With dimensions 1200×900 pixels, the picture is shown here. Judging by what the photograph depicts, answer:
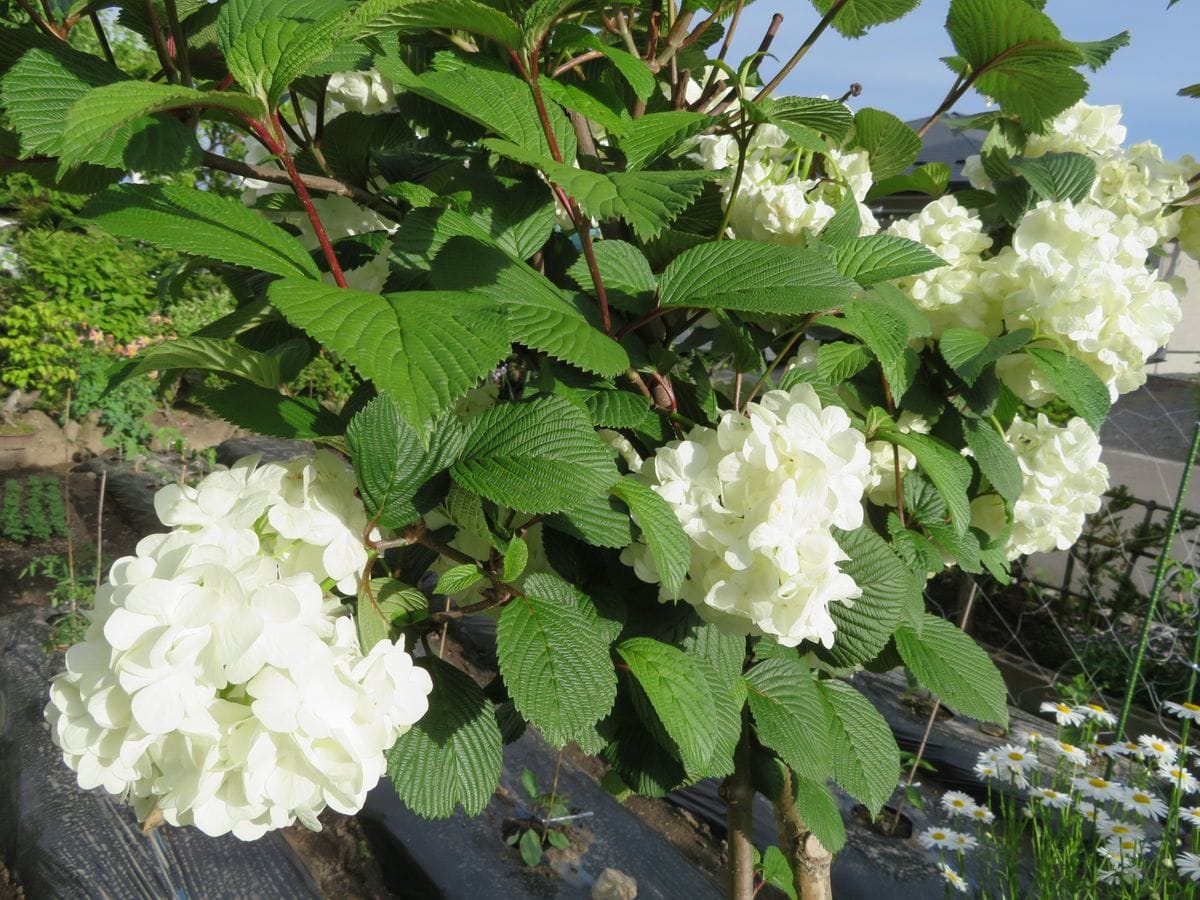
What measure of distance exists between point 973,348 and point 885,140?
299 millimetres

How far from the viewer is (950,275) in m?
0.90

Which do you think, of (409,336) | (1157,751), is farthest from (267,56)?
(1157,751)

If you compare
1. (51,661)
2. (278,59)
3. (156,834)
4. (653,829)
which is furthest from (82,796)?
(278,59)

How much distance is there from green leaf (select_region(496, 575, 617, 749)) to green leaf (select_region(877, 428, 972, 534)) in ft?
1.16

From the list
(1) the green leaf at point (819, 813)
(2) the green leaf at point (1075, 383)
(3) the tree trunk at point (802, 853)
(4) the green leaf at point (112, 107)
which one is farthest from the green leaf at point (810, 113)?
(3) the tree trunk at point (802, 853)

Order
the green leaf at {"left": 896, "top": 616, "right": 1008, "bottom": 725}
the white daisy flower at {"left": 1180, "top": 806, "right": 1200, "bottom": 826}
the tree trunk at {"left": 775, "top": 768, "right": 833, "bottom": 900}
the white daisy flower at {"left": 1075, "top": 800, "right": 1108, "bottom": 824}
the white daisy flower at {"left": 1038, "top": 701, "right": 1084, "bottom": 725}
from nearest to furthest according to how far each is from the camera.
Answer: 1. the green leaf at {"left": 896, "top": 616, "right": 1008, "bottom": 725}
2. the tree trunk at {"left": 775, "top": 768, "right": 833, "bottom": 900}
3. the white daisy flower at {"left": 1180, "top": 806, "right": 1200, "bottom": 826}
4. the white daisy flower at {"left": 1075, "top": 800, "right": 1108, "bottom": 824}
5. the white daisy flower at {"left": 1038, "top": 701, "right": 1084, "bottom": 725}

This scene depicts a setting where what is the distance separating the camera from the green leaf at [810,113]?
26.8 inches

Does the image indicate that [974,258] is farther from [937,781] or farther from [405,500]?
[937,781]

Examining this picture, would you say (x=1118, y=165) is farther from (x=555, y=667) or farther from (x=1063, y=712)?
(x=1063, y=712)

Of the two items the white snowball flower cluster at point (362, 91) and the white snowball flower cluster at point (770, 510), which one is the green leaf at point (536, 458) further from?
the white snowball flower cluster at point (362, 91)

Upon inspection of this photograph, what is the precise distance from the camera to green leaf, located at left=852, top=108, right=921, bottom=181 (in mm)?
924

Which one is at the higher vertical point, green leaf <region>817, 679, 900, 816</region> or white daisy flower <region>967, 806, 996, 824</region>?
green leaf <region>817, 679, 900, 816</region>

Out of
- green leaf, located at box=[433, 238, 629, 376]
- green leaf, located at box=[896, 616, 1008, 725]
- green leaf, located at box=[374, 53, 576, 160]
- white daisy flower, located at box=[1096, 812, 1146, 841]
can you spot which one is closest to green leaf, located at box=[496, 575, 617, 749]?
green leaf, located at box=[433, 238, 629, 376]

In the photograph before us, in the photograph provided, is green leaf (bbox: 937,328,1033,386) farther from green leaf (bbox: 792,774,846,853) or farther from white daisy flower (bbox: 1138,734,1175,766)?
white daisy flower (bbox: 1138,734,1175,766)
